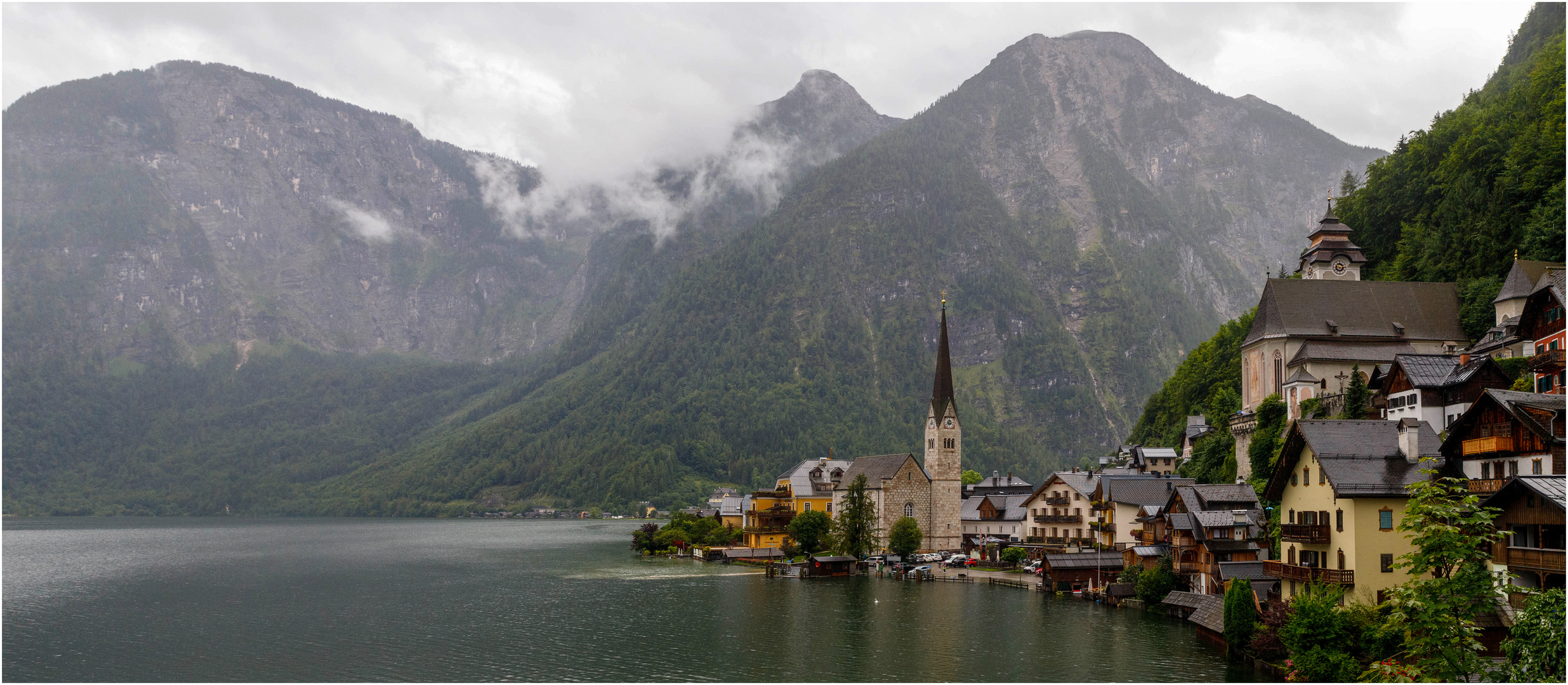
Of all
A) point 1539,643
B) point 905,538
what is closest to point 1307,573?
point 1539,643

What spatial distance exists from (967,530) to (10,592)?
92.0 metres

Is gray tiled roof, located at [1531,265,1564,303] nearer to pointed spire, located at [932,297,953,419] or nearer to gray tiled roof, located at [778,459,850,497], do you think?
pointed spire, located at [932,297,953,419]

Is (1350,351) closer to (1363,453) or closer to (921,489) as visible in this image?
(1363,453)

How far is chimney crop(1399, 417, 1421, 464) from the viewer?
1916 inches

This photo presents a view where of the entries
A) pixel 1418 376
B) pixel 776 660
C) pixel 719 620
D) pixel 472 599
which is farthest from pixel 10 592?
pixel 1418 376

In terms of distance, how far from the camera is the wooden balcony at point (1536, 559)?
36.4 meters

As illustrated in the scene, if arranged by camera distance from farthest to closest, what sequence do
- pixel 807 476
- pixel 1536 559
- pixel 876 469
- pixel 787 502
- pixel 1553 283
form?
pixel 807 476, pixel 787 502, pixel 876 469, pixel 1553 283, pixel 1536 559

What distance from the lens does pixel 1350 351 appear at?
79.5 meters

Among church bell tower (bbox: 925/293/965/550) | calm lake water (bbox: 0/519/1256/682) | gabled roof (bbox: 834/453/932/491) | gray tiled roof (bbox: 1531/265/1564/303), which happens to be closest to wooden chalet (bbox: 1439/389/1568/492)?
calm lake water (bbox: 0/519/1256/682)

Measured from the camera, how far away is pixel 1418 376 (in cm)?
5691

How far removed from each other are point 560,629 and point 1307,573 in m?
42.9

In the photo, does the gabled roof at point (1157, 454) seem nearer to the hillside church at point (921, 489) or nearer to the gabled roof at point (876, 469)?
the hillside church at point (921, 489)

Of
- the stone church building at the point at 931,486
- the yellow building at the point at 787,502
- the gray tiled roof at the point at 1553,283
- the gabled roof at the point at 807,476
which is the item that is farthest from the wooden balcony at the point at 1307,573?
the gabled roof at the point at 807,476

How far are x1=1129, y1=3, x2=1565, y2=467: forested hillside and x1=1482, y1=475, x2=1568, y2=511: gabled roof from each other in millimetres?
43634
